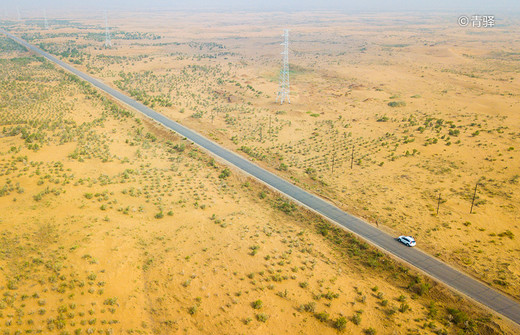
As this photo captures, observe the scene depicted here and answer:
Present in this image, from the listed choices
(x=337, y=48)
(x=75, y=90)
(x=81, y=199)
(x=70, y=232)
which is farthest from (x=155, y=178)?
(x=337, y=48)

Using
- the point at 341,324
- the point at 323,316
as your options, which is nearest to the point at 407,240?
the point at 341,324

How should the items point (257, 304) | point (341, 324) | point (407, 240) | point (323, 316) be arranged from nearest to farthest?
point (341, 324) < point (323, 316) < point (257, 304) < point (407, 240)

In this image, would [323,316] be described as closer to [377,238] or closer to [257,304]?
[257,304]

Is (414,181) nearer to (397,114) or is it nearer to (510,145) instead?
(510,145)

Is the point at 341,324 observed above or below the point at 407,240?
below

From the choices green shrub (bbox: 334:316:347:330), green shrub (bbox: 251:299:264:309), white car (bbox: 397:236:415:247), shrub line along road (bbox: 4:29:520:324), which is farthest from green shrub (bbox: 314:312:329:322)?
white car (bbox: 397:236:415:247)

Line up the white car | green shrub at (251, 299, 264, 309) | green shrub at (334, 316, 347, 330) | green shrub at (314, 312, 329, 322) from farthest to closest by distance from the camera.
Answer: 1. the white car
2. green shrub at (251, 299, 264, 309)
3. green shrub at (314, 312, 329, 322)
4. green shrub at (334, 316, 347, 330)

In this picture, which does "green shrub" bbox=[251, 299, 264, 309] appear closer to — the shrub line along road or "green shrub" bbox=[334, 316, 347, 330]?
"green shrub" bbox=[334, 316, 347, 330]

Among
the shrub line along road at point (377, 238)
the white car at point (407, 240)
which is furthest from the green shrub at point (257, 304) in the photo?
the white car at point (407, 240)
